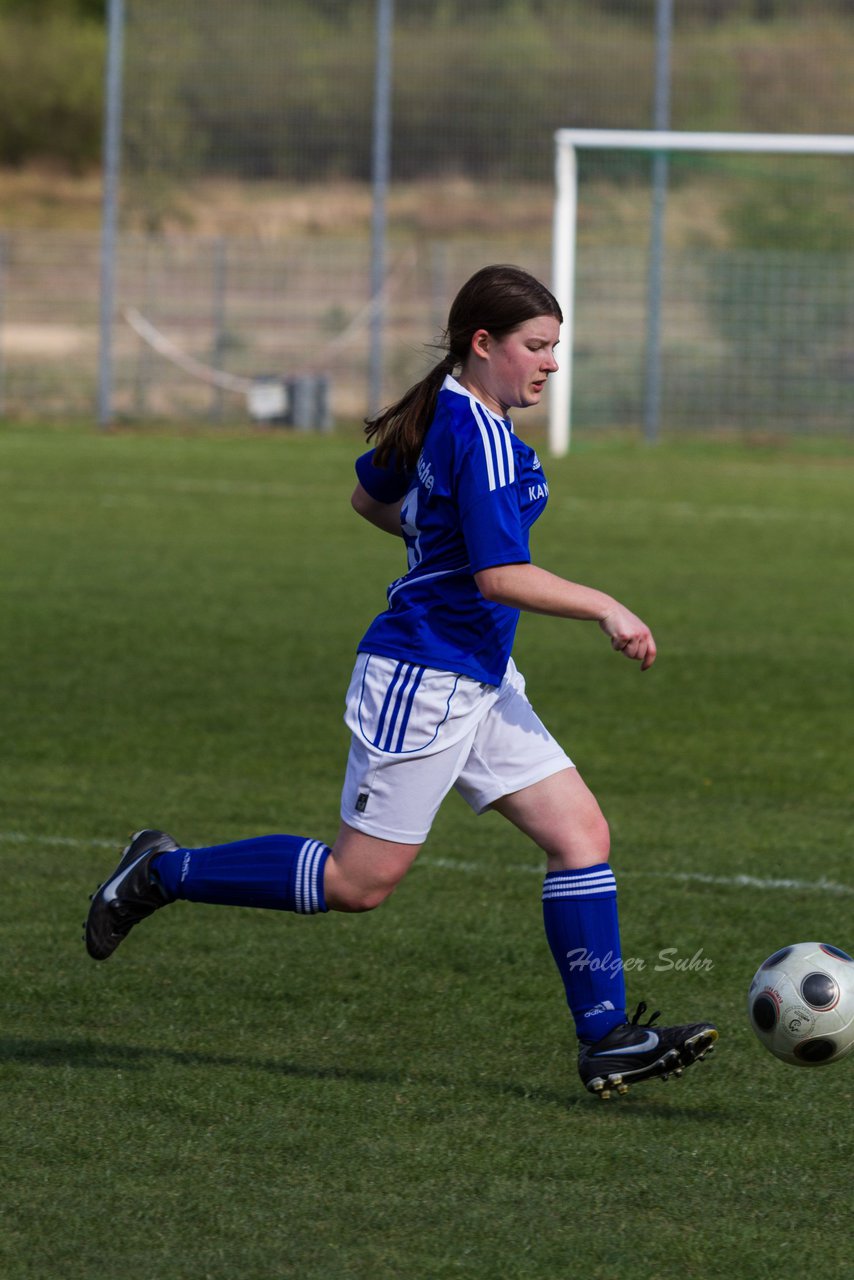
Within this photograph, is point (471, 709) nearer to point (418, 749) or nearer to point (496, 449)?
point (418, 749)

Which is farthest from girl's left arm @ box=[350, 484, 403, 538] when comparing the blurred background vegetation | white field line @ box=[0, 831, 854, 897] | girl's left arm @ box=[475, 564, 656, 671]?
the blurred background vegetation

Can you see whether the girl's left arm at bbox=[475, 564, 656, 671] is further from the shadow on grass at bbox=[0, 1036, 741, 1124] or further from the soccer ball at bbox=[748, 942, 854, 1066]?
the shadow on grass at bbox=[0, 1036, 741, 1124]

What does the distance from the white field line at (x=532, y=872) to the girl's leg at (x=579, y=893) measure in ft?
5.87

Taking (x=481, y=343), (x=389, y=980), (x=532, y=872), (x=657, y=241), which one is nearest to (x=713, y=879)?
(x=532, y=872)

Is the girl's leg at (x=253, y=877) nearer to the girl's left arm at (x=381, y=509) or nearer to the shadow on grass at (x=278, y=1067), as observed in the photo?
the shadow on grass at (x=278, y=1067)

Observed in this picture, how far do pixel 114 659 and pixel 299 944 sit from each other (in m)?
4.59

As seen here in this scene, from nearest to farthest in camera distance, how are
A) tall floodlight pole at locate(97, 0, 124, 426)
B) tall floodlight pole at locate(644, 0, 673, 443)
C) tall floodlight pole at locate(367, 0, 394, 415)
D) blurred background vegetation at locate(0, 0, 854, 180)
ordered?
tall floodlight pole at locate(644, 0, 673, 443)
tall floodlight pole at locate(367, 0, 394, 415)
tall floodlight pole at locate(97, 0, 124, 426)
blurred background vegetation at locate(0, 0, 854, 180)

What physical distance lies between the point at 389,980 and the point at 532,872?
4.19 feet

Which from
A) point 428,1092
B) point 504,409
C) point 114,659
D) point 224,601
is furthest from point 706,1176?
point 224,601

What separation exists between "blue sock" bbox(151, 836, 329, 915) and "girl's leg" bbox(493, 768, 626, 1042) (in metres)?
0.42

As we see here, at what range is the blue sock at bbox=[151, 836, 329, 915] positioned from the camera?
4262 millimetres

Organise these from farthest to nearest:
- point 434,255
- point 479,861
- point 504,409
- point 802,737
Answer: point 434,255, point 802,737, point 479,861, point 504,409

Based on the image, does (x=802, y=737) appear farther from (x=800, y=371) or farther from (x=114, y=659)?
(x=800, y=371)

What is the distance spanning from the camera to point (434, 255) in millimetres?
28047
